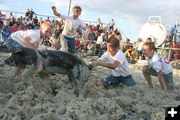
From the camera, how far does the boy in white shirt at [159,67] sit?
377 centimetres

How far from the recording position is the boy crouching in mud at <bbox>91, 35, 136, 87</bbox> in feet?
11.7

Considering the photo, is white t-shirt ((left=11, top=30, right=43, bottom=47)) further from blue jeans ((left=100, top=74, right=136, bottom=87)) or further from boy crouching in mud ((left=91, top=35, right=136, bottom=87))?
blue jeans ((left=100, top=74, right=136, bottom=87))

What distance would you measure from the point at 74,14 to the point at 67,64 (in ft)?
9.40

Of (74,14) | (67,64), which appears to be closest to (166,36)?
(74,14)

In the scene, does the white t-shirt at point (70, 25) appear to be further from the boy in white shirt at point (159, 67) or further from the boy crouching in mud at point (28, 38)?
the boy in white shirt at point (159, 67)

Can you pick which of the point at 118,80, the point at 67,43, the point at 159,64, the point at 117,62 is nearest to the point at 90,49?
the point at 67,43

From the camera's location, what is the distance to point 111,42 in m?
3.57

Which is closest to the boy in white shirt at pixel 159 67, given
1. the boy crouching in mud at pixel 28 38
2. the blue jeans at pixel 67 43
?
the boy crouching in mud at pixel 28 38

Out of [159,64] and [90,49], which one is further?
[90,49]

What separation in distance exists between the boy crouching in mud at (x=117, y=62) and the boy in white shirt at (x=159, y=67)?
0.53 meters

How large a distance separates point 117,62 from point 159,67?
0.94 meters

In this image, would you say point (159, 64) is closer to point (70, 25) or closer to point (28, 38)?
point (28, 38)

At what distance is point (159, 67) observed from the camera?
3734 millimetres

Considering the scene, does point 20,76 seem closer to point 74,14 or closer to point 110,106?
point 110,106
